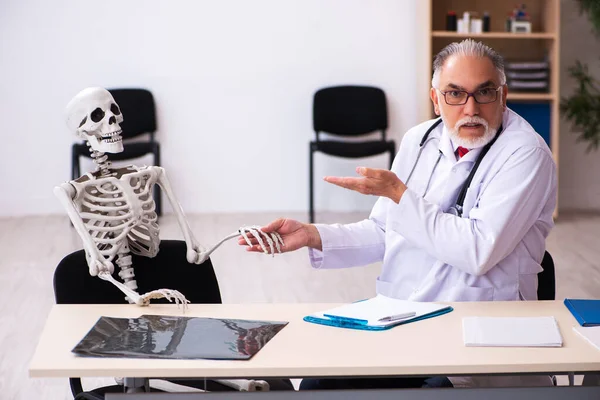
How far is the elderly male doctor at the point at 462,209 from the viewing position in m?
2.09

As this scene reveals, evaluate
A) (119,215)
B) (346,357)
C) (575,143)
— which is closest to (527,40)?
(575,143)

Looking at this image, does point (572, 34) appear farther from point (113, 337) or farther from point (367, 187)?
point (113, 337)

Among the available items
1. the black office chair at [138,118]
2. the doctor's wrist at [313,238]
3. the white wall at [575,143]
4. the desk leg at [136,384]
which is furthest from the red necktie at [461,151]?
the white wall at [575,143]

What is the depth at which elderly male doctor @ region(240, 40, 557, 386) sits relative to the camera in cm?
209

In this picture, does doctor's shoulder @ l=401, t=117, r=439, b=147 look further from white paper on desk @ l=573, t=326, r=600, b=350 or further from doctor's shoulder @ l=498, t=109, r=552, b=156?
white paper on desk @ l=573, t=326, r=600, b=350

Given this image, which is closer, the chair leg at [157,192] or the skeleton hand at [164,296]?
the skeleton hand at [164,296]

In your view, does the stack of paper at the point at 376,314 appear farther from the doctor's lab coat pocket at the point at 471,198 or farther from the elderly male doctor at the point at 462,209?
the doctor's lab coat pocket at the point at 471,198

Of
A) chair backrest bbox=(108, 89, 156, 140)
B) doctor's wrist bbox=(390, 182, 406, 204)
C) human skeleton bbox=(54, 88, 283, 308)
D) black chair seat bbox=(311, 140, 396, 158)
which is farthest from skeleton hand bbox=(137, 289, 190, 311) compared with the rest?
chair backrest bbox=(108, 89, 156, 140)

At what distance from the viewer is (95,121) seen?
2.26 meters

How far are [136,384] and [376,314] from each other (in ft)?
1.77

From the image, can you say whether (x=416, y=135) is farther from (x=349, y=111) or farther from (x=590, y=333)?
(x=349, y=111)

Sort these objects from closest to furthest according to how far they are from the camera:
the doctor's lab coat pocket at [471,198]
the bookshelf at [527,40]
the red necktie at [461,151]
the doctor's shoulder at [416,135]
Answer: the doctor's lab coat pocket at [471,198] < the red necktie at [461,151] < the doctor's shoulder at [416,135] < the bookshelf at [527,40]

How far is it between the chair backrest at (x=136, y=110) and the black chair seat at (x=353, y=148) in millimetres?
1097

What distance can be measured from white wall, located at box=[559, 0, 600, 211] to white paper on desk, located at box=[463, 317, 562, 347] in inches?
177
